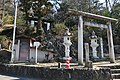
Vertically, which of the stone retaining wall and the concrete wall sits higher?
the concrete wall

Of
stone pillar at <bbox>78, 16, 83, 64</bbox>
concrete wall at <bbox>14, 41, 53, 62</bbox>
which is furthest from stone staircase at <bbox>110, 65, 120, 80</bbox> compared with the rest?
concrete wall at <bbox>14, 41, 53, 62</bbox>

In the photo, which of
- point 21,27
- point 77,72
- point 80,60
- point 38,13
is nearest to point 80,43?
point 80,60

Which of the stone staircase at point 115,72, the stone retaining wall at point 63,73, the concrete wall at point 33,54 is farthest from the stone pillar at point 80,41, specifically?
the concrete wall at point 33,54

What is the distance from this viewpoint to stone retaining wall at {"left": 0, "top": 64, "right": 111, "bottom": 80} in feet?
25.1

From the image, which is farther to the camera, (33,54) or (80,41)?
(33,54)

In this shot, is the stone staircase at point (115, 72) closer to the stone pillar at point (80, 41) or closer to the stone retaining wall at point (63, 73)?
the stone retaining wall at point (63, 73)

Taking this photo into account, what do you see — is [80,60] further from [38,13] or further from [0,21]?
[0,21]

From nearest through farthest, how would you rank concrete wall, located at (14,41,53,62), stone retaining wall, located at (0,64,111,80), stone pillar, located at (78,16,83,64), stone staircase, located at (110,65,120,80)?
stone retaining wall, located at (0,64,111,80) → stone staircase, located at (110,65,120,80) → stone pillar, located at (78,16,83,64) → concrete wall, located at (14,41,53,62)

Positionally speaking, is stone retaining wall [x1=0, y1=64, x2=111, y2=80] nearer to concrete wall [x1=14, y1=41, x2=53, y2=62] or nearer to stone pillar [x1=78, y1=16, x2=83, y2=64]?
stone pillar [x1=78, y1=16, x2=83, y2=64]

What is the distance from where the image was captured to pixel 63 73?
27.2ft

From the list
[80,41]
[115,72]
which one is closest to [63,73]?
[115,72]

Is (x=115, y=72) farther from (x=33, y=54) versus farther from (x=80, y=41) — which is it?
(x=33, y=54)

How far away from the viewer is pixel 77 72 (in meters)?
8.01

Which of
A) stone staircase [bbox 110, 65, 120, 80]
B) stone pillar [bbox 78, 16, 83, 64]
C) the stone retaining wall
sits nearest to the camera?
the stone retaining wall
